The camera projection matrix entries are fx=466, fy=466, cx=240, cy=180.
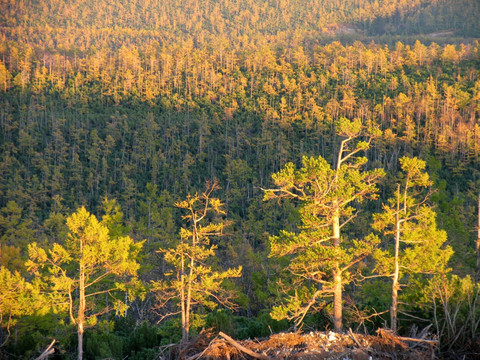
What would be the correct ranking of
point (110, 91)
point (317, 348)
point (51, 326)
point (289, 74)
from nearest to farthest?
point (317, 348) < point (51, 326) < point (110, 91) < point (289, 74)

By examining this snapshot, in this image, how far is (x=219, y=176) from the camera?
9219cm

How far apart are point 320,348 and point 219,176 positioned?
8333 cm

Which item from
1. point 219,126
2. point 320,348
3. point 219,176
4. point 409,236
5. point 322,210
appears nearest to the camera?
point 320,348

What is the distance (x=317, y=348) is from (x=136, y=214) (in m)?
66.5

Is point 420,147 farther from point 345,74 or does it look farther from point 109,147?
point 109,147

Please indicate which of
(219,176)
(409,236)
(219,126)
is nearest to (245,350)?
(409,236)

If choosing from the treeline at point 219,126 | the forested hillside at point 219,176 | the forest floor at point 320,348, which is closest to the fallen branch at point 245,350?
the forest floor at point 320,348

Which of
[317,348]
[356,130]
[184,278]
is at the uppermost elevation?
[356,130]

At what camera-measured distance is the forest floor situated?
8.80 m

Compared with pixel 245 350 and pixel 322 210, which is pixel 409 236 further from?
pixel 245 350

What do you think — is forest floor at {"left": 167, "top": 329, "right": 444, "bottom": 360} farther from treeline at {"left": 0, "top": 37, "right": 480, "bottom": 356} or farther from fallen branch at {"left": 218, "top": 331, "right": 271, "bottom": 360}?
treeline at {"left": 0, "top": 37, "right": 480, "bottom": 356}

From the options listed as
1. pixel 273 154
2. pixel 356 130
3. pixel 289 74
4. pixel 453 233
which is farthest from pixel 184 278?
pixel 289 74

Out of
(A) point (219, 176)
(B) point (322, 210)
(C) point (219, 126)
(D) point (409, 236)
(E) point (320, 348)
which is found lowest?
(A) point (219, 176)

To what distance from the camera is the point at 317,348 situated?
9.13m
